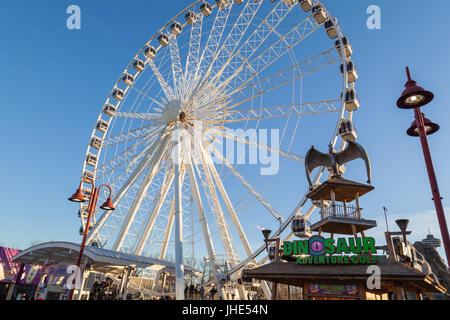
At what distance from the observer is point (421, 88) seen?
6680mm

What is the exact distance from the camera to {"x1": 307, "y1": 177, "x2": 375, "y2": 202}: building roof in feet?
47.0

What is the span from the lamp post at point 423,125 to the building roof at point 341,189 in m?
6.85

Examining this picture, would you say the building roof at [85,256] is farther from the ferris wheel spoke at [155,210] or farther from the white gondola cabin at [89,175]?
the white gondola cabin at [89,175]

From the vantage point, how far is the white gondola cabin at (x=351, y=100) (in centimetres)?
1879

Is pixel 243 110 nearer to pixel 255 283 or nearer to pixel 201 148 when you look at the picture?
pixel 201 148

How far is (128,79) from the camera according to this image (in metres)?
27.9

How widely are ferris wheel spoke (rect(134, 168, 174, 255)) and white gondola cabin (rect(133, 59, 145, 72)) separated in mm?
9778

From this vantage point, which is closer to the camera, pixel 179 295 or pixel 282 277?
pixel 282 277

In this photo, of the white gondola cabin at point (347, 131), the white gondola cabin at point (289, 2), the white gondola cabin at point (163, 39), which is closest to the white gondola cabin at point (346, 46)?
the white gondola cabin at point (289, 2)

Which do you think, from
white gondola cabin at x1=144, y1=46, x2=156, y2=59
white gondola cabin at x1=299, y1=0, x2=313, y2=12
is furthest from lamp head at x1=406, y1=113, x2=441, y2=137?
white gondola cabin at x1=144, y1=46, x2=156, y2=59

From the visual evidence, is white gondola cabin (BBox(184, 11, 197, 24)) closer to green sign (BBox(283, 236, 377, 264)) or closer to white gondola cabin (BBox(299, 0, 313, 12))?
white gondola cabin (BBox(299, 0, 313, 12))

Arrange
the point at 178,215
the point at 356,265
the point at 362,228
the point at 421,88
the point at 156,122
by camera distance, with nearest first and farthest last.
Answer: the point at 421,88
the point at 356,265
the point at 362,228
the point at 178,215
the point at 156,122
